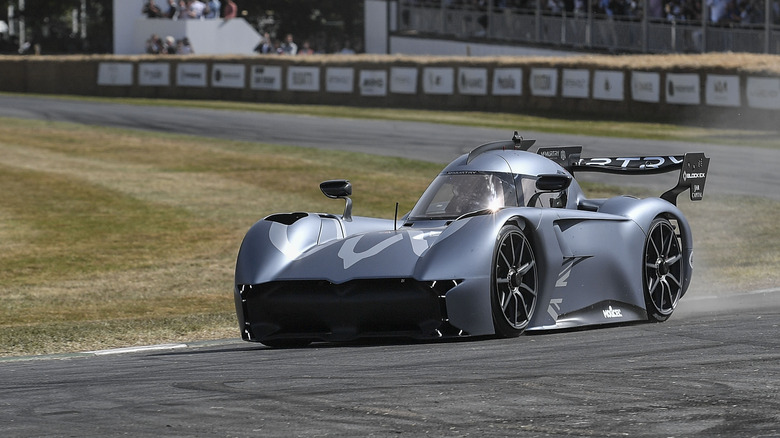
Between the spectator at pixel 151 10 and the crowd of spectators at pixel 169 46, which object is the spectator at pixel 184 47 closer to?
the crowd of spectators at pixel 169 46

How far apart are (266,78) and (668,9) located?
526 inches

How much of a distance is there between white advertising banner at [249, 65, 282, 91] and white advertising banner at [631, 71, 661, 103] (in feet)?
45.6

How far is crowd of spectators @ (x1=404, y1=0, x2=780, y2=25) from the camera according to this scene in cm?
3731

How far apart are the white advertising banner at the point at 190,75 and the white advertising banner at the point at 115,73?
196 centimetres

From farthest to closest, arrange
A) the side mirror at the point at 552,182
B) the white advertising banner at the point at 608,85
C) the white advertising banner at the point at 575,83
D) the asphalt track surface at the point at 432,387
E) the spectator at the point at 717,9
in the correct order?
1. the spectator at the point at 717,9
2. the white advertising banner at the point at 575,83
3. the white advertising banner at the point at 608,85
4. the side mirror at the point at 552,182
5. the asphalt track surface at the point at 432,387

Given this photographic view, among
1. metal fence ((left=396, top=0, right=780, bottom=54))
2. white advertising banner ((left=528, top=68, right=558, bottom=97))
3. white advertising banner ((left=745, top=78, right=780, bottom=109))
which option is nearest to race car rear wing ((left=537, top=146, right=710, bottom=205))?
white advertising banner ((left=745, top=78, right=780, bottom=109))

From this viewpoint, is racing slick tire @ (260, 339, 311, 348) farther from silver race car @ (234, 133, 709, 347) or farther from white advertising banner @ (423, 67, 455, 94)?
white advertising banner @ (423, 67, 455, 94)

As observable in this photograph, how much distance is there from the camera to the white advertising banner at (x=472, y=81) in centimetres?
3928

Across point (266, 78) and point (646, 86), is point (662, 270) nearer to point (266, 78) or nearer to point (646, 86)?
→ point (646, 86)

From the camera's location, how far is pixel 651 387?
20.8 ft

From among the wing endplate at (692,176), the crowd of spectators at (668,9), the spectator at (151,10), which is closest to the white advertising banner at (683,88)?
the crowd of spectators at (668,9)

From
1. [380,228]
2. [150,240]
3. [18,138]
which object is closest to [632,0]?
[18,138]

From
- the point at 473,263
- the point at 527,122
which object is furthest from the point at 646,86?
the point at 473,263

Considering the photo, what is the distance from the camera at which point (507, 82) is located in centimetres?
3866
